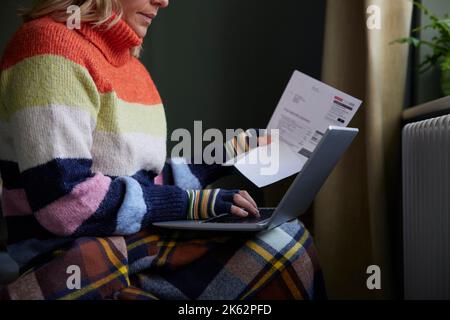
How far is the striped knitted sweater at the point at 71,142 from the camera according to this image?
2.64 feet

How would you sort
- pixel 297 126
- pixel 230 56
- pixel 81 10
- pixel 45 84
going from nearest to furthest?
1. pixel 45 84
2. pixel 81 10
3. pixel 297 126
4. pixel 230 56

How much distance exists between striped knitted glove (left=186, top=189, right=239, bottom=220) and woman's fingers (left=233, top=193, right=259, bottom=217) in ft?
0.05

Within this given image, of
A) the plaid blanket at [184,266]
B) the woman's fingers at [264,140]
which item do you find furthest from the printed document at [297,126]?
the plaid blanket at [184,266]

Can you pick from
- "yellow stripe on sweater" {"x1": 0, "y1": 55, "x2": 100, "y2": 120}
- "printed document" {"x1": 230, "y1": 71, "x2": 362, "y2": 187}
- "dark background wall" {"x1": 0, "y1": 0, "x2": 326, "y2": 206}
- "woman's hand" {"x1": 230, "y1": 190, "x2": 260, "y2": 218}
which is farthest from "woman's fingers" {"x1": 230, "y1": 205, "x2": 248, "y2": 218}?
"dark background wall" {"x1": 0, "y1": 0, "x2": 326, "y2": 206}

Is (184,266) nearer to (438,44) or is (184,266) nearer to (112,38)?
(112,38)

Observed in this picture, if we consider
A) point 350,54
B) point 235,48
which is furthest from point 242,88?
point 350,54

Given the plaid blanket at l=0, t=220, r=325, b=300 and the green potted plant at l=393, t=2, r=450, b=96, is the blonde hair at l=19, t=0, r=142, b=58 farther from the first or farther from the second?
the green potted plant at l=393, t=2, r=450, b=96

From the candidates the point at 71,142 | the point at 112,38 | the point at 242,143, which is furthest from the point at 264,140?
the point at 71,142

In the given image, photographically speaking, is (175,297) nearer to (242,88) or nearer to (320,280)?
(320,280)

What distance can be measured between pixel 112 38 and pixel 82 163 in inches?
11.7

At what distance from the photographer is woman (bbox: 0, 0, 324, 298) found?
0.80 meters

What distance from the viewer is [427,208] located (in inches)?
40.0

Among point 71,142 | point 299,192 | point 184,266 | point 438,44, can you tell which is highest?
point 438,44

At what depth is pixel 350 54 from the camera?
1.43 meters
